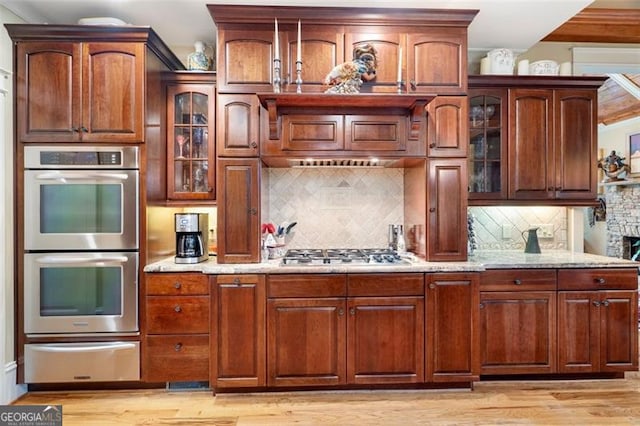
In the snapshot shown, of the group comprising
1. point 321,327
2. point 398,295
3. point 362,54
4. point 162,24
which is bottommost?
point 321,327

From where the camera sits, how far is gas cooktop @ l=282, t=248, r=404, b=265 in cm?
250

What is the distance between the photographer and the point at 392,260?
254 centimetres

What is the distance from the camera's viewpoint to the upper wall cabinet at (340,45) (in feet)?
8.26

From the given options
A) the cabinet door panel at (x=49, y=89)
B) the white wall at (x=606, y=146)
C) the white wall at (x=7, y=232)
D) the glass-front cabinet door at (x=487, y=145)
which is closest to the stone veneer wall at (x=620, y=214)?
the white wall at (x=606, y=146)

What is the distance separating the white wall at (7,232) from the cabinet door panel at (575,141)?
4.13 m

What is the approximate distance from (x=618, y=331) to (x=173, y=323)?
10.6 feet

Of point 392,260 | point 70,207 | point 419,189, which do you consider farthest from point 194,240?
point 419,189

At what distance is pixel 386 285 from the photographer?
2.40 metres

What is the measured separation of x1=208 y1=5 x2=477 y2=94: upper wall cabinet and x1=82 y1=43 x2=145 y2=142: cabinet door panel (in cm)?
58

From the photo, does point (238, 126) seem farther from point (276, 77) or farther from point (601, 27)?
point (601, 27)

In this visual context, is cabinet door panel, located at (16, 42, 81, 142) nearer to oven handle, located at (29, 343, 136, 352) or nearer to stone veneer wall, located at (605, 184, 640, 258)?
oven handle, located at (29, 343, 136, 352)

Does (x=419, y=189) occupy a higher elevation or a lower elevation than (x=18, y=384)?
higher

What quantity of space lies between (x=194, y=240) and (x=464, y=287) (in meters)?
1.97

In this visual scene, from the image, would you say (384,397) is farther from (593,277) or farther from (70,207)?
(70,207)
